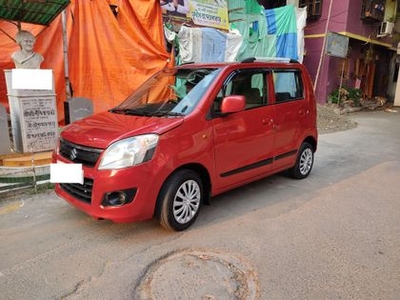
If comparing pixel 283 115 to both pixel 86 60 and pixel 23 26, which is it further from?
pixel 23 26

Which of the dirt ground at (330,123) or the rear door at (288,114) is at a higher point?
the rear door at (288,114)

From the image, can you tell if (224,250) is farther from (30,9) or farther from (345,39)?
(345,39)

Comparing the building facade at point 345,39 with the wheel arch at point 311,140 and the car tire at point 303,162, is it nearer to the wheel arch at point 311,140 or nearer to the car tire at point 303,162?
the wheel arch at point 311,140

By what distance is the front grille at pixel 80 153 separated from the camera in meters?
3.18

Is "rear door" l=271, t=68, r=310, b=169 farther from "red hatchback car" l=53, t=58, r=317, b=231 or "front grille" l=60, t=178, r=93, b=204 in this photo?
"front grille" l=60, t=178, r=93, b=204

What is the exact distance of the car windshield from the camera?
3691 mm

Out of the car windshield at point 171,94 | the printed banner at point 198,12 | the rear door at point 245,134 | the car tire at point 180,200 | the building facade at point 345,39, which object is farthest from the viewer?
the building facade at point 345,39

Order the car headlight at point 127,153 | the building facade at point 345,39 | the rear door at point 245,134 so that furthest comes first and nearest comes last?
the building facade at point 345,39, the rear door at point 245,134, the car headlight at point 127,153

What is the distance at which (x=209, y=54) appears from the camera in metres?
9.86

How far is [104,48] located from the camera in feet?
26.2

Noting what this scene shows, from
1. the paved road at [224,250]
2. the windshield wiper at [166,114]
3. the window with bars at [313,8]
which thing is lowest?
the paved road at [224,250]

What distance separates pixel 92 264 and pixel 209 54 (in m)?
7.94

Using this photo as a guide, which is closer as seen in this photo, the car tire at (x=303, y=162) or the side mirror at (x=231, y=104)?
the side mirror at (x=231, y=104)

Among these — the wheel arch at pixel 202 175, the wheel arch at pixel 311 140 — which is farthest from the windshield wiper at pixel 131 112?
the wheel arch at pixel 311 140
